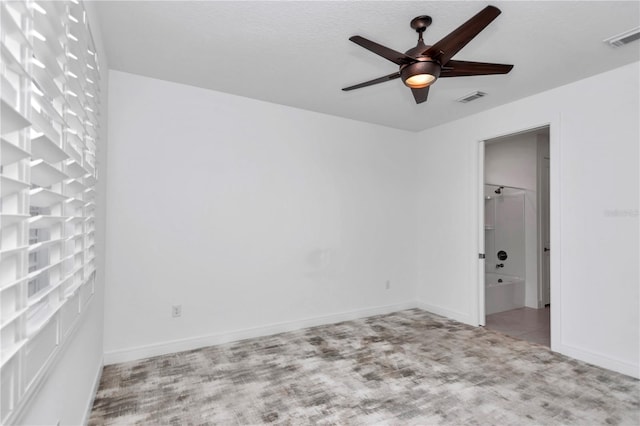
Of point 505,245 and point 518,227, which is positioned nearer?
point 518,227

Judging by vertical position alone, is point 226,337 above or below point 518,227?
below

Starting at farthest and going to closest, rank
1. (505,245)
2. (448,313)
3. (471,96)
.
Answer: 1. (505,245)
2. (448,313)
3. (471,96)

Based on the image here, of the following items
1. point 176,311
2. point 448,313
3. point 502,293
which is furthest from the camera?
point 502,293

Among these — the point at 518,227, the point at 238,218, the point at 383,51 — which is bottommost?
the point at 518,227

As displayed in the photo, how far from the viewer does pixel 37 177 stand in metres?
1.16

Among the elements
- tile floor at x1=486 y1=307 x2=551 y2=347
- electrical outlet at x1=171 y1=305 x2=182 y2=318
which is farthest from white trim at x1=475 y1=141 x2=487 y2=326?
electrical outlet at x1=171 y1=305 x2=182 y2=318

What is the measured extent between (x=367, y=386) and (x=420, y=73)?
7.69ft

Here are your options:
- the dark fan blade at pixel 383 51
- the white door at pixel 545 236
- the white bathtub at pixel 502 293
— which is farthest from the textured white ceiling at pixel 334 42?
the white bathtub at pixel 502 293

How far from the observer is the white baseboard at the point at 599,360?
2.83m

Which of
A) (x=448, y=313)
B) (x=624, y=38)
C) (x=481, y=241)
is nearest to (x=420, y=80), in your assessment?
(x=624, y=38)

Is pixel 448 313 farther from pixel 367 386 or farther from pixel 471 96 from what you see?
pixel 471 96

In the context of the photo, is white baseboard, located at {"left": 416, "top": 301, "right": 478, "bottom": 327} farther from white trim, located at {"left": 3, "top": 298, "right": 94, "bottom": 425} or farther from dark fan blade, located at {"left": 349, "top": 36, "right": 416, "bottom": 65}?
white trim, located at {"left": 3, "top": 298, "right": 94, "bottom": 425}

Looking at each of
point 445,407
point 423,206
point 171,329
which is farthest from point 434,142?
point 171,329

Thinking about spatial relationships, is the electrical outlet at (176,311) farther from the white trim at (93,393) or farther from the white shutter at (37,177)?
the white shutter at (37,177)
